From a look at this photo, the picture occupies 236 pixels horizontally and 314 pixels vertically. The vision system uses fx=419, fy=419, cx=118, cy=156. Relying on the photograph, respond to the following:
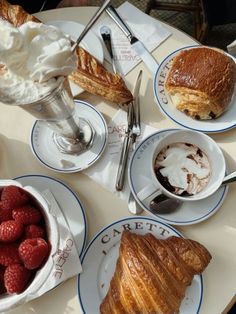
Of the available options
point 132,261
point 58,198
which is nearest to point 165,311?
point 132,261

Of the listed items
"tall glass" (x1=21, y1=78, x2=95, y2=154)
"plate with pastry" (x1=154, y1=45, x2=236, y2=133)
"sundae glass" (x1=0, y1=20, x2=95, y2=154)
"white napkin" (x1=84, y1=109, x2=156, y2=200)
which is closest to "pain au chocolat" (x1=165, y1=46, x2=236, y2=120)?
"plate with pastry" (x1=154, y1=45, x2=236, y2=133)

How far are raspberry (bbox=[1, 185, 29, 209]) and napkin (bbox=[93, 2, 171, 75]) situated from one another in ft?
1.41

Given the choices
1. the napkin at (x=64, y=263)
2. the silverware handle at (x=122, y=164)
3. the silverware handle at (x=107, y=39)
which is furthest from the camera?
the silverware handle at (x=107, y=39)

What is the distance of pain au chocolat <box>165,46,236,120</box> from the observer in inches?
37.4

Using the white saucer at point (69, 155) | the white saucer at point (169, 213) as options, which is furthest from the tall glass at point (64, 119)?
the white saucer at point (169, 213)

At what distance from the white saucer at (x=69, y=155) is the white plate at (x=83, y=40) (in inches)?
1.5

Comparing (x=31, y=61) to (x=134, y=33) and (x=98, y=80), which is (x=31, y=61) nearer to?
(x=98, y=80)

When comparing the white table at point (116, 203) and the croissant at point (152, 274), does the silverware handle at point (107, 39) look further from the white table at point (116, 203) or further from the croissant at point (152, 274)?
the croissant at point (152, 274)

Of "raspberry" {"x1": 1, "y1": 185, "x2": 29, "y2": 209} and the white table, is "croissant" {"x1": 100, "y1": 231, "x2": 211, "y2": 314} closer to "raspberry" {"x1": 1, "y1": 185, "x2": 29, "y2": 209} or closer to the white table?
the white table

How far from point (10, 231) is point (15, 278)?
0.08m

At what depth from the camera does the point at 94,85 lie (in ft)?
3.24

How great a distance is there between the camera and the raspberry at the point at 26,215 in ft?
2.49

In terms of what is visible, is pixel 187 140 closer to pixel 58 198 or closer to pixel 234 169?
pixel 234 169

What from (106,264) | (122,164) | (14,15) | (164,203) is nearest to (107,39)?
(14,15)
